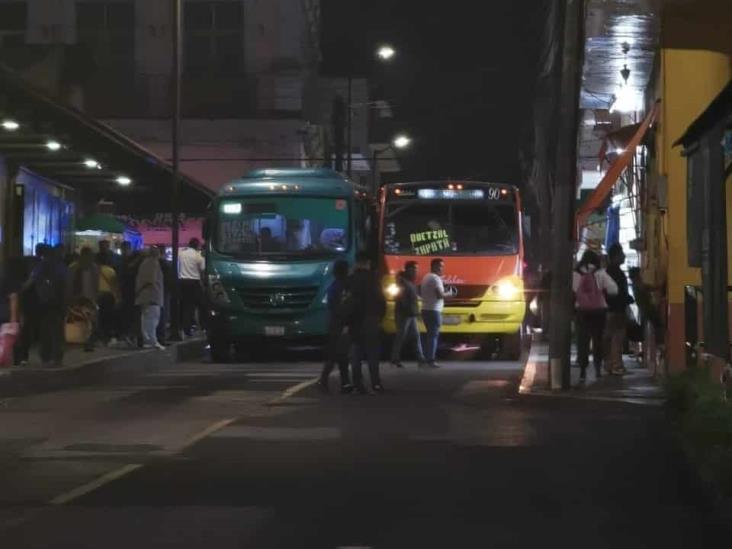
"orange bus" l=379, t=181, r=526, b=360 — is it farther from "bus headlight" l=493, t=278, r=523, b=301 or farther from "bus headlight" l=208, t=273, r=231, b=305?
"bus headlight" l=208, t=273, r=231, b=305

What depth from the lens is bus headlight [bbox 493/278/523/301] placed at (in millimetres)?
23703

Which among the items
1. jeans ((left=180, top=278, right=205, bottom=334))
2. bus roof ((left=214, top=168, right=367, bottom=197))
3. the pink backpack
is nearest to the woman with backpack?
the pink backpack

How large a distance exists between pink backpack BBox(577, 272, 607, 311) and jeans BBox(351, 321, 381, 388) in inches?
120

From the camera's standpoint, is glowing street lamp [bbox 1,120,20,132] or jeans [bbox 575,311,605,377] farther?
glowing street lamp [bbox 1,120,20,132]

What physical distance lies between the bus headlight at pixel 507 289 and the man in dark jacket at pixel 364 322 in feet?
21.1

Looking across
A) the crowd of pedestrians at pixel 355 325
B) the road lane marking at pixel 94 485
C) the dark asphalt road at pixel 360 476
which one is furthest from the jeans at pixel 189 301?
the road lane marking at pixel 94 485

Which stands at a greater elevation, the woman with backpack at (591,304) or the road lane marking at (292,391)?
the woman with backpack at (591,304)

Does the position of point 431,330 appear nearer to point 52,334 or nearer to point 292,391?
point 292,391

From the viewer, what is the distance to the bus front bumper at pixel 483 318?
23.7 meters

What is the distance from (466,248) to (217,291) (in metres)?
4.71

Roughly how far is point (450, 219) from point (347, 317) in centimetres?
751

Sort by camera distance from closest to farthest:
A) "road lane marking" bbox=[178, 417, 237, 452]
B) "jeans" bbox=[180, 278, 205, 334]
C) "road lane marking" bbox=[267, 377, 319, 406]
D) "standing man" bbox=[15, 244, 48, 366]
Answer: "road lane marking" bbox=[178, 417, 237, 452] → "road lane marking" bbox=[267, 377, 319, 406] → "standing man" bbox=[15, 244, 48, 366] → "jeans" bbox=[180, 278, 205, 334]

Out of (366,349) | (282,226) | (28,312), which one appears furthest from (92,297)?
(366,349)

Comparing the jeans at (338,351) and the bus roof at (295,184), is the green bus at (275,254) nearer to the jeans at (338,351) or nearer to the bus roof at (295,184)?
the bus roof at (295,184)
